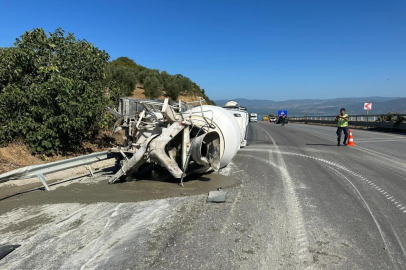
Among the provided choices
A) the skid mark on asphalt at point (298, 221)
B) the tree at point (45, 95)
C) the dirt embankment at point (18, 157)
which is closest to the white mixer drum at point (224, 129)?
the skid mark on asphalt at point (298, 221)

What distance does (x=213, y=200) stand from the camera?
18.0 ft

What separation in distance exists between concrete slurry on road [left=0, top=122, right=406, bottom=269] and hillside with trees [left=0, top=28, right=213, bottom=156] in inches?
123

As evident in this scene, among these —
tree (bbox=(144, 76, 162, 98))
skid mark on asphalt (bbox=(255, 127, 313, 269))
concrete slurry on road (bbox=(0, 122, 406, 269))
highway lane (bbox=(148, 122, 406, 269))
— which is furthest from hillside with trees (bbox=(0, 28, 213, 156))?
tree (bbox=(144, 76, 162, 98))

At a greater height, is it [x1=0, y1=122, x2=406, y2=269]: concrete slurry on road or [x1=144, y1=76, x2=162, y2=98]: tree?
[x1=144, y1=76, x2=162, y2=98]: tree

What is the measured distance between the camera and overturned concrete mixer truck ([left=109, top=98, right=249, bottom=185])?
6.60 m

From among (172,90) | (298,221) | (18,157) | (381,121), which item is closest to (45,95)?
(18,157)

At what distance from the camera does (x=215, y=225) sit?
4375 mm

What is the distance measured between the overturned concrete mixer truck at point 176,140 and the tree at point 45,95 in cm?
221

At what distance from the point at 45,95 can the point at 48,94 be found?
0.38 feet

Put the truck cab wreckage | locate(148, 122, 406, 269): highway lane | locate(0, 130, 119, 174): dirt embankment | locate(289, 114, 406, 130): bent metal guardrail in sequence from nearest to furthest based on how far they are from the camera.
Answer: locate(148, 122, 406, 269): highway lane → the truck cab wreckage → locate(0, 130, 119, 174): dirt embankment → locate(289, 114, 406, 130): bent metal guardrail

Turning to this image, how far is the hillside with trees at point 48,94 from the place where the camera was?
29.4 ft

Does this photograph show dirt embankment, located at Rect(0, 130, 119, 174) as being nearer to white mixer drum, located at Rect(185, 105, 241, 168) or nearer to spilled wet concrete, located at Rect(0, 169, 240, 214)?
spilled wet concrete, located at Rect(0, 169, 240, 214)

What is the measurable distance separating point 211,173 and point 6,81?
745 cm

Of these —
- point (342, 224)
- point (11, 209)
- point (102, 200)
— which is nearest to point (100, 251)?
point (102, 200)
